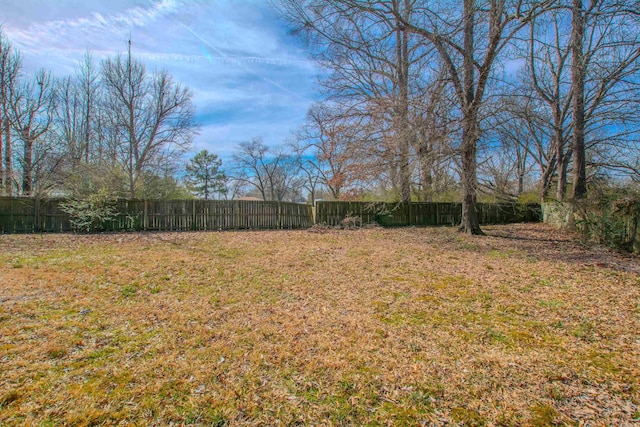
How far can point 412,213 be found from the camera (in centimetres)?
1438

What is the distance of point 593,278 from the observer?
4.83 m

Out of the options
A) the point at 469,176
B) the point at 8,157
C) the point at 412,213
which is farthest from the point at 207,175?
the point at 469,176

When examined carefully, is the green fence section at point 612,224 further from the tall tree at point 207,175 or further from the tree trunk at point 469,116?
the tall tree at point 207,175

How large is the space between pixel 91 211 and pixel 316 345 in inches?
433

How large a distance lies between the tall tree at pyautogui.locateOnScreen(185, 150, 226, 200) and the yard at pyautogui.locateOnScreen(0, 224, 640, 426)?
29.3m

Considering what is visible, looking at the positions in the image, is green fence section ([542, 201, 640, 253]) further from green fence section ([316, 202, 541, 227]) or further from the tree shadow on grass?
green fence section ([316, 202, 541, 227])

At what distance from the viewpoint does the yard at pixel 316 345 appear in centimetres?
180

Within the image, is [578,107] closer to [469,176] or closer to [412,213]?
[469,176]

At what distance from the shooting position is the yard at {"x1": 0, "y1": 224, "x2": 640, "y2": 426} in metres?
1.80

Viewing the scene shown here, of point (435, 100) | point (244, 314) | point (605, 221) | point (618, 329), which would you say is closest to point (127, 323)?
point (244, 314)

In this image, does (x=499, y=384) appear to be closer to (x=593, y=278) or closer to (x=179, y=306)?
(x=179, y=306)

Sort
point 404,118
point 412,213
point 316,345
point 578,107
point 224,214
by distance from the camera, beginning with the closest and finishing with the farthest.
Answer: point 316,345 → point 404,118 → point 578,107 → point 224,214 → point 412,213

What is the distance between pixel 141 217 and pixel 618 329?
1289cm

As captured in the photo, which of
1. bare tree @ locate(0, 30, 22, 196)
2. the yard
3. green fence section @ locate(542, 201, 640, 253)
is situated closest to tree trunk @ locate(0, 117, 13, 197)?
bare tree @ locate(0, 30, 22, 196)
